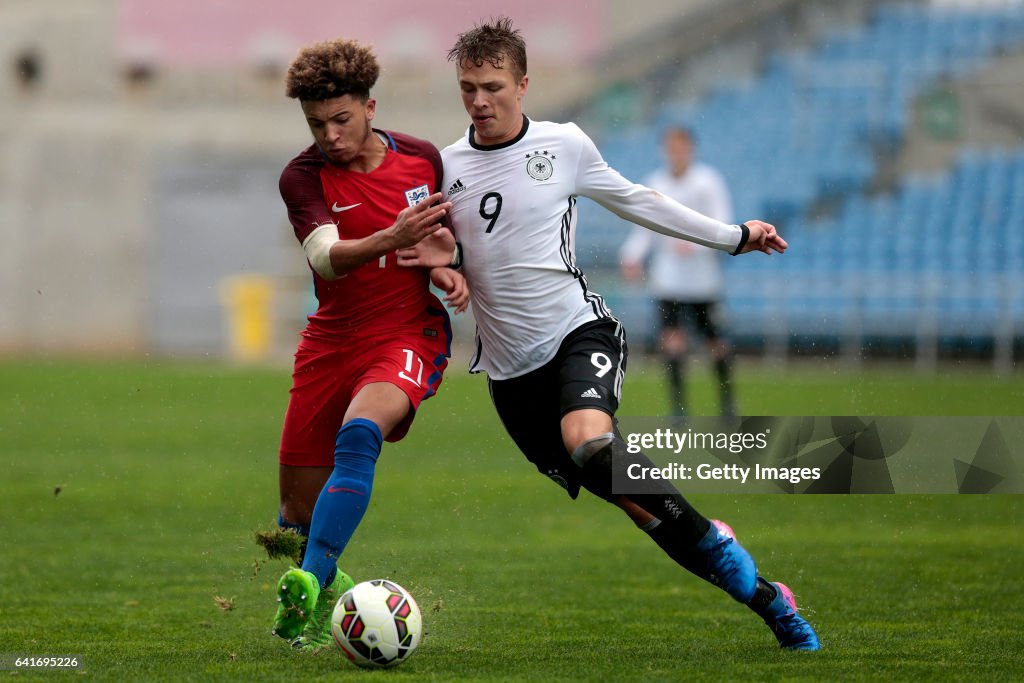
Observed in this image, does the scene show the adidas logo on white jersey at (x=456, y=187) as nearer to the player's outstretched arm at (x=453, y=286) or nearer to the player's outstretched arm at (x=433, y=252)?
the player's outstretched arm at (x=433, y=252)

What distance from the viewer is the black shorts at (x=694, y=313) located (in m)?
11.2

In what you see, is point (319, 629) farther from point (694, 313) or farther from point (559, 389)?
point (694, 313)

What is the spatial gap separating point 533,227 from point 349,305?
2.44 ft

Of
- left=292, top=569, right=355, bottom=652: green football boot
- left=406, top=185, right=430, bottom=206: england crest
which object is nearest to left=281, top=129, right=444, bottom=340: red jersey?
left=406, top=185, right=430, bottom=206: england crest

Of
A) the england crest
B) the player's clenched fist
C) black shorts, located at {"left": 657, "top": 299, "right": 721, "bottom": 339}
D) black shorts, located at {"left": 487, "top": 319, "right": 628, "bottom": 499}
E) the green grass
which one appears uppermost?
the england crest

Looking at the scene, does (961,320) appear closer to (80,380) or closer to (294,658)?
(80,380)

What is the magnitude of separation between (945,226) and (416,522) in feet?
38.1

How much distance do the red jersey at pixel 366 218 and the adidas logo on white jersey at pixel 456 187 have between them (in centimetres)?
8

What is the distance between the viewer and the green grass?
4730mm

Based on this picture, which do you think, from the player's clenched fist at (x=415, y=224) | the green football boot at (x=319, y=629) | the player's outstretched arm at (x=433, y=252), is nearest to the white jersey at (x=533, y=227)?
the player's outstretched arm at (x=433, y=252)

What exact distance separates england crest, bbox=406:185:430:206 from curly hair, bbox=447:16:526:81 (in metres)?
0.48

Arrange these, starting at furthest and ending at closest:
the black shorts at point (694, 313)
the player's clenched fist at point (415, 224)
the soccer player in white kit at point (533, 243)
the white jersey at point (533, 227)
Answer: the black shorts at point (694, 313) → the white jersey at point (533, 227) → the soccer player in white kit at point (533, 243) → the player's clenched fist at point (415, 224)

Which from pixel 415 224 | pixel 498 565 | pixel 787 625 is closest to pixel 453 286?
pixel 415 224

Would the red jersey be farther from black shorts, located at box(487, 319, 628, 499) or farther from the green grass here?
the green grass
